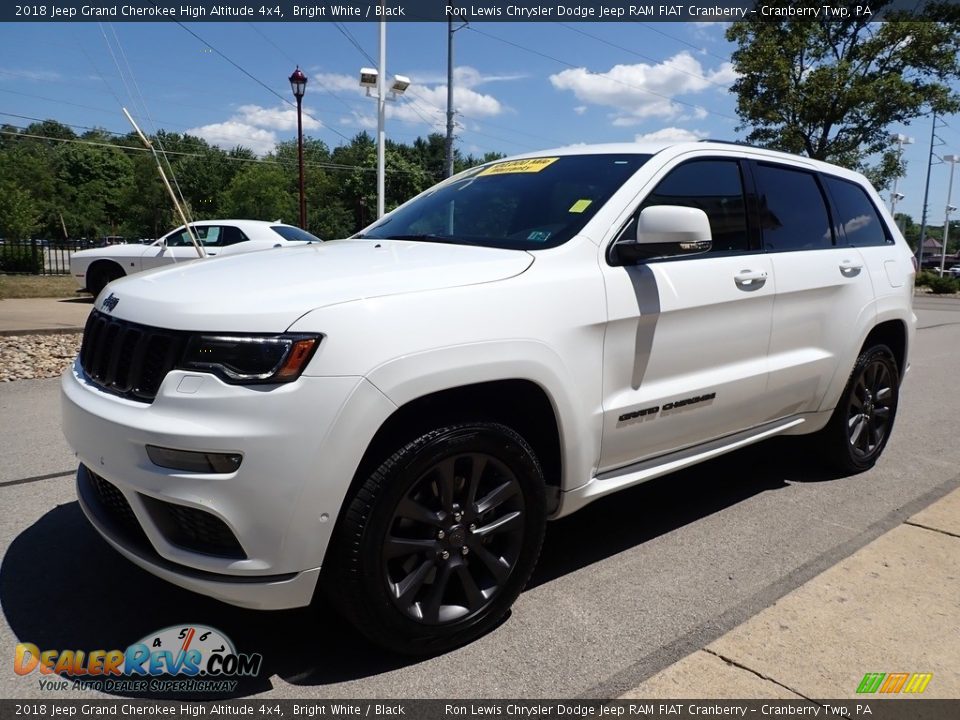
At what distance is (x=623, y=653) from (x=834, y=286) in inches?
99.2

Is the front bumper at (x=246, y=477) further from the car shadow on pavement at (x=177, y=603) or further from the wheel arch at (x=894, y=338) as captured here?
the wheel arch at (x=894, y=338)

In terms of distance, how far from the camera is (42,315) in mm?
11320

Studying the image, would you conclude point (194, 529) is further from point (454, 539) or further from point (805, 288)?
point (805, 288)

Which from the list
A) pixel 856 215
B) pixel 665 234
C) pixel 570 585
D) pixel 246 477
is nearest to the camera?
pixel 246 477

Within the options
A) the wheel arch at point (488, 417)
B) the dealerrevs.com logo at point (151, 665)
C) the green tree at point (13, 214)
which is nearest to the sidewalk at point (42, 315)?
the dealerrevs.com logo at point (151, 665)

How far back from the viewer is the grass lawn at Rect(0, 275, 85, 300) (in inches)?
600

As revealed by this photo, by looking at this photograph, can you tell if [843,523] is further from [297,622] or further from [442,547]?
[297,622]

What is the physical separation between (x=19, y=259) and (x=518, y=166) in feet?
68.4

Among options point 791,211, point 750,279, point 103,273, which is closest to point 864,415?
point 791,211

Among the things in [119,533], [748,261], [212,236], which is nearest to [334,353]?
[119,533]

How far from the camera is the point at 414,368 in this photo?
7.60ft

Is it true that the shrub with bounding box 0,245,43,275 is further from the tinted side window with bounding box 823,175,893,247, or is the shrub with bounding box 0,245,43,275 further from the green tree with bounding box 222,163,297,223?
the green tree with bounding box 222,163,297,223

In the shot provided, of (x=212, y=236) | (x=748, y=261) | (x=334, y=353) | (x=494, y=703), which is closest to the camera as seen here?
(x=334, y=353)

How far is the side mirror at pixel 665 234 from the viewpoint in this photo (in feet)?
9.33
